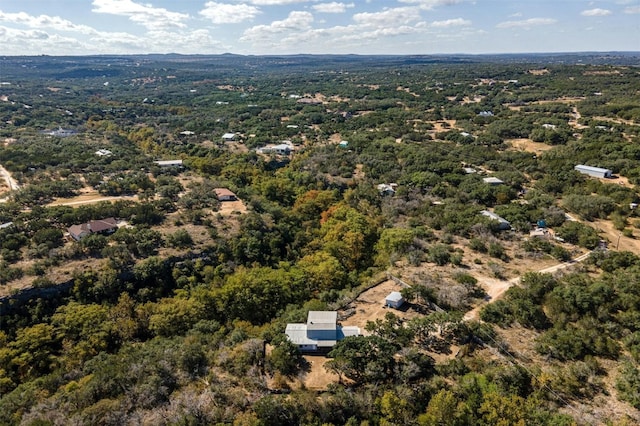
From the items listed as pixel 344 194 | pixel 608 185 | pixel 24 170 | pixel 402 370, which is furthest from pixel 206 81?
pixel 402 370

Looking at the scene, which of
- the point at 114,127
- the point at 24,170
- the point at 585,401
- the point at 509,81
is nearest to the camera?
the point at 585,401

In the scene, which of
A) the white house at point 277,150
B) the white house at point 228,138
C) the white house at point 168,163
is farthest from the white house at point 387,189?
the white house at point 228,138

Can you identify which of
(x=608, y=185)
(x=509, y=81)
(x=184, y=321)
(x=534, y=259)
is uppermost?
(x=509, y=81)

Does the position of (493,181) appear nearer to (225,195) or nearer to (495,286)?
(495,286)

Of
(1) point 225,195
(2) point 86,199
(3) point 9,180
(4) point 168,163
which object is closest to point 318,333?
(1) point 225,195

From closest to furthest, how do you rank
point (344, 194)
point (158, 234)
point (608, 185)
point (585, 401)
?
point (585, 401) → point (158, 234) → point (608, 185) → point (344, 194)

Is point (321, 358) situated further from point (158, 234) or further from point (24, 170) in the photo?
point (24, 170)

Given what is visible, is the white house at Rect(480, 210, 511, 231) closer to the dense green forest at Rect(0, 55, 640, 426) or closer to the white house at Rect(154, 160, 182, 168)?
the dense green forest at Rect(0, 55, 640, 426)
